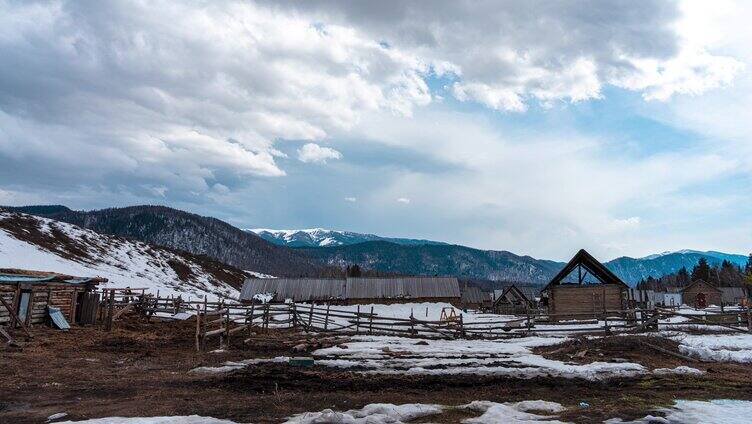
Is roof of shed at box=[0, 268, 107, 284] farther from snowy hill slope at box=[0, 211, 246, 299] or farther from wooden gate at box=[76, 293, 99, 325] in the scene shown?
snowy hill slope at box=[0, 211, 246, 299]

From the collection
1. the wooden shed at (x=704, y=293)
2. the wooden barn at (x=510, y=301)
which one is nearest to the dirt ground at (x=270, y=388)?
the wooden barn at (x=510, y=301)

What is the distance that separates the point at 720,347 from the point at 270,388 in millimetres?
17135

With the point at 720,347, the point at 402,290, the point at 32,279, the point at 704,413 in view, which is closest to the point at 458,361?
the point at 704,413

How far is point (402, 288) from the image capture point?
6812cm

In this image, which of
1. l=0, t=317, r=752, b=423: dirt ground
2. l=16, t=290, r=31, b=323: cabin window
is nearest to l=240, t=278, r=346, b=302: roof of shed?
l=16, t=290, r=31, b=323: cabin window

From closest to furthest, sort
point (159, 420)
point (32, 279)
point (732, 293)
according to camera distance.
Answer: point (159, 420), point (32, 279), point (732, 293)

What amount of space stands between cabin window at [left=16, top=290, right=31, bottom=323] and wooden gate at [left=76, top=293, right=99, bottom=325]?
5321 mm

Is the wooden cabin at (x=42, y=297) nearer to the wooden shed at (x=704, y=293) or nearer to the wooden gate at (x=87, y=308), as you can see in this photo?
the wooden gate at (x=87, y=308)

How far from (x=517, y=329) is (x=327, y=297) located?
37.8 metres

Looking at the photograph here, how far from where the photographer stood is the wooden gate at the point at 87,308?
31.0 meters

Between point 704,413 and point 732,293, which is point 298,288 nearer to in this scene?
point 704,413

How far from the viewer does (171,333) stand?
2698 cm

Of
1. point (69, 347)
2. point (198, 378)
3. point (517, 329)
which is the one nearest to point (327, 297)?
point (517, 329)

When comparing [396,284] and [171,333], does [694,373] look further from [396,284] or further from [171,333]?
[396,284]
